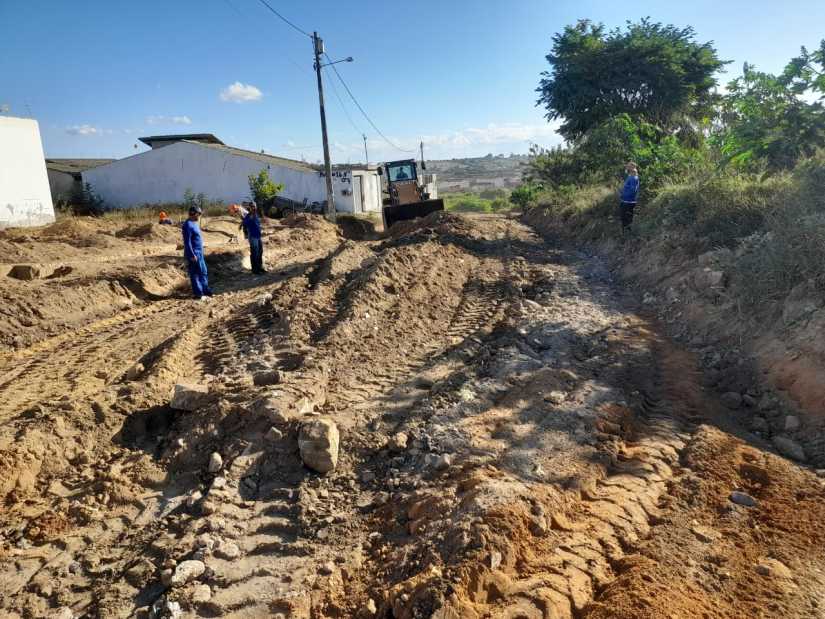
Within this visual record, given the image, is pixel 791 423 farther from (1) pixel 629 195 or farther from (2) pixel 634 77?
(2) pixel 634 77

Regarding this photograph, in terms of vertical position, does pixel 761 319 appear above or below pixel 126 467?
above

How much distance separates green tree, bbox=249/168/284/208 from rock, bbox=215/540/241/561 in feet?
77.5

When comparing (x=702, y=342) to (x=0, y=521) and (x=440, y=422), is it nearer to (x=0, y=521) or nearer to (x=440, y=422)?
(x=440, y=422)

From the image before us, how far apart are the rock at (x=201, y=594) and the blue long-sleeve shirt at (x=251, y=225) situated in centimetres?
882

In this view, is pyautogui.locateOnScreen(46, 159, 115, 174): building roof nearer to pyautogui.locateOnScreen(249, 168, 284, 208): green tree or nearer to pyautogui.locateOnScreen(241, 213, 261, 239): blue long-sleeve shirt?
pyautogui.locateOnScreen(249, 168, 284, 208): green tree

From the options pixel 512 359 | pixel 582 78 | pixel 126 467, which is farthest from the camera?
pixel 582 78

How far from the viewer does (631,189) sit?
440 inches

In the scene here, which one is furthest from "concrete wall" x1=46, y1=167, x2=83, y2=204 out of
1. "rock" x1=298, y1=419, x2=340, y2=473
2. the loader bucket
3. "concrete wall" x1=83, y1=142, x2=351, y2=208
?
"rock" x1=298, y1=419, x2=340, y2=473

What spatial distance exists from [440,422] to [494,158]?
156230mm

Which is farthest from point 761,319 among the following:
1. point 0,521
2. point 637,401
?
point 0,521

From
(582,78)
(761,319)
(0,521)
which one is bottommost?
(0,521)

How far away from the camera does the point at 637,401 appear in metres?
4.75

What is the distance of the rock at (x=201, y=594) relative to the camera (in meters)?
2.91

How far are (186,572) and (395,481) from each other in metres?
1.43
